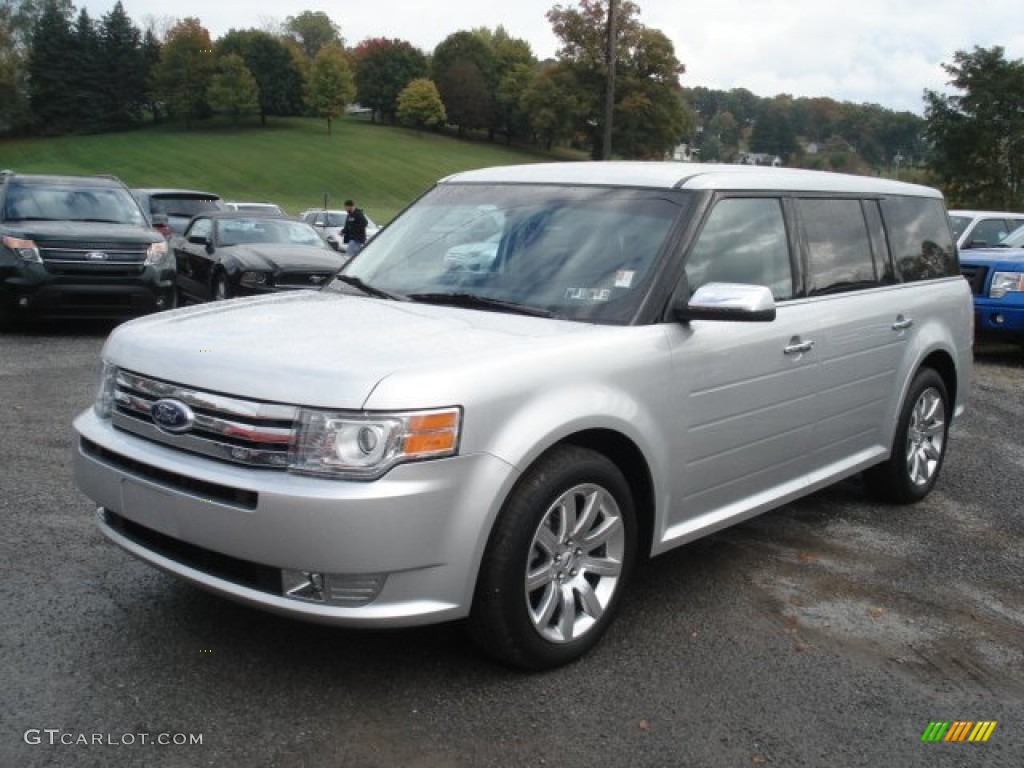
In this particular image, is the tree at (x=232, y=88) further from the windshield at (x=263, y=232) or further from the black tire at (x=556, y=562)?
the black tire at (x=556, y=562)

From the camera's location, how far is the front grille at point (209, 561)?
311 cm

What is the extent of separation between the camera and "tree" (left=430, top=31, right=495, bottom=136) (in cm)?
10544

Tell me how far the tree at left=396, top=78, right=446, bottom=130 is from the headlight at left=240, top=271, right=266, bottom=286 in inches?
3791

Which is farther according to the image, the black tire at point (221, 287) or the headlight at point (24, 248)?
the black tire at point (221, 287)

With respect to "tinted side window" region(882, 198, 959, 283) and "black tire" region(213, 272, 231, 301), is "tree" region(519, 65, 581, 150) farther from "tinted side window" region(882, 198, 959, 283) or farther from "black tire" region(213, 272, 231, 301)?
"tinted side window" region(882, 198, 959, 283)

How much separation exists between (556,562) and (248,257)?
9.44m

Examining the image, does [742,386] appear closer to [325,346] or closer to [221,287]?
[325,346]

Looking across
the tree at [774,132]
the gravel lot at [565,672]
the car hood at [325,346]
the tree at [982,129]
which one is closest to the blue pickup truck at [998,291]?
the gravel lot at [565,672]

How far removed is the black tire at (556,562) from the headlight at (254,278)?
28.9 ft

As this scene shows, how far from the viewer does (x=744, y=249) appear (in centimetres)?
434

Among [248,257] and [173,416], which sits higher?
[173,416]

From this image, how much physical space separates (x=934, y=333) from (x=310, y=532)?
4071 mm

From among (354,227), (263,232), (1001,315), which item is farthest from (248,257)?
(1001,315)

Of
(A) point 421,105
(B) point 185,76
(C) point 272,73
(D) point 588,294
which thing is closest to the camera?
(D) point 588,294
